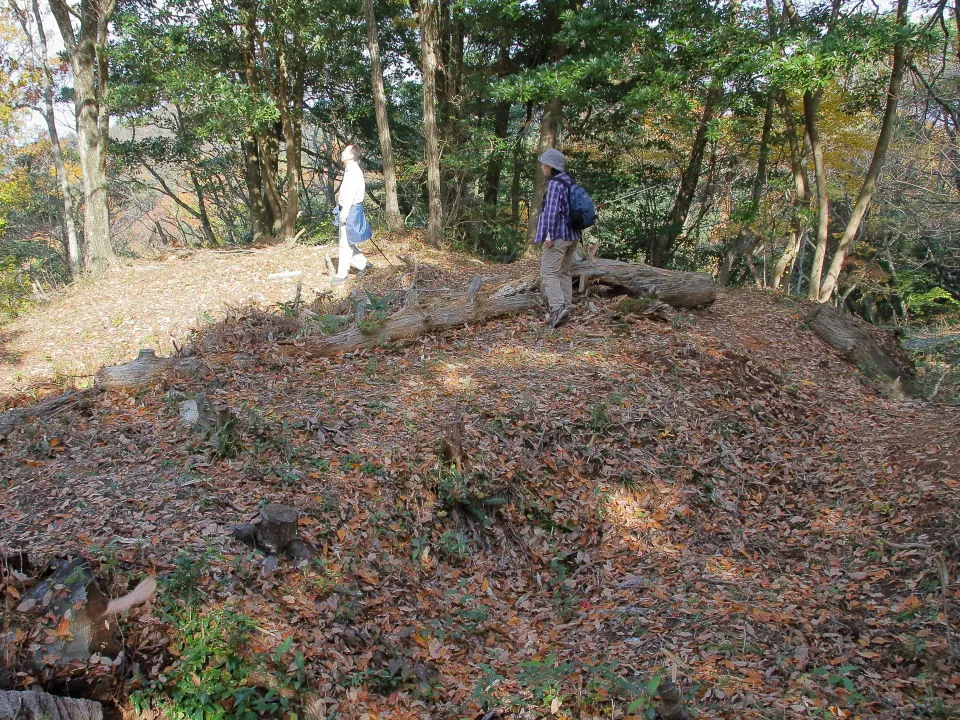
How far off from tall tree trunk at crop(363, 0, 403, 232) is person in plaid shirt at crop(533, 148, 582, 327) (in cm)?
600

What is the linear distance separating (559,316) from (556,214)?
51.5 inches

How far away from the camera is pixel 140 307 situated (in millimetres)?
10781

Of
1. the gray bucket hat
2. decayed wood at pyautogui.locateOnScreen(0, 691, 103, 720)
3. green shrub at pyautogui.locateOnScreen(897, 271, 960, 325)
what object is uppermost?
the gray bucket hat

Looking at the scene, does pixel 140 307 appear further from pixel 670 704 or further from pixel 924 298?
pixel 924 298

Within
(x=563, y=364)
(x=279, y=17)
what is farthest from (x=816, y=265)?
(x=279, y=17)

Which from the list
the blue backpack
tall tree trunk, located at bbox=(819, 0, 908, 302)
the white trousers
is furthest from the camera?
the white trousers

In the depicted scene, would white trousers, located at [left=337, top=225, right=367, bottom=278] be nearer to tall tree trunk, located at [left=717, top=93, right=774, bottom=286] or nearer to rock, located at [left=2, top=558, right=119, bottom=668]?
tall tree trunk, located at [left=717, top=93, right=774, bottom=286]

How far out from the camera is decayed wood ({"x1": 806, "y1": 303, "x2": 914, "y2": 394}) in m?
9.43

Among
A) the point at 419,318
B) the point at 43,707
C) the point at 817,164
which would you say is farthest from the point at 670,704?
the point at 817,164

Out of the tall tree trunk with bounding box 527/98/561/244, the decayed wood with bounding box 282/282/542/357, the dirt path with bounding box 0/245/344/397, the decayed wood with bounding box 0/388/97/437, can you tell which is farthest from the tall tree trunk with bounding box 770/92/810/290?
the decayed wood with bounding box 0/388/97/437

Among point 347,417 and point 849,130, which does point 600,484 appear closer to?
point 347,417

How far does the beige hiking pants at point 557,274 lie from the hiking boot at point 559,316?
5 centimetres

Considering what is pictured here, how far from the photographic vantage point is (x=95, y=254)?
13.2 meters

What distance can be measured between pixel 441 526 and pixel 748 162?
13.6 meters
